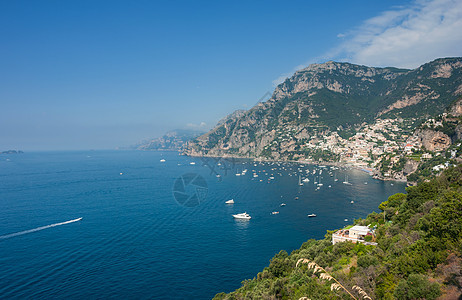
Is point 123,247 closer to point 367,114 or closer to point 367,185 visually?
point 367,185

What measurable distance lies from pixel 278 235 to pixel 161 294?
51.2 ft

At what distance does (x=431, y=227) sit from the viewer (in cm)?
1202

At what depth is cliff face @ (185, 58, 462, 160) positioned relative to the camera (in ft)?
397

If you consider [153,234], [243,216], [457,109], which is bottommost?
[153,234]

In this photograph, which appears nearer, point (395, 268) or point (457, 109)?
point (395, 268)

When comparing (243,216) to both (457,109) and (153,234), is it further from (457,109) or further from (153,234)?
(457,109)

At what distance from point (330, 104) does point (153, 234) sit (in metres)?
143

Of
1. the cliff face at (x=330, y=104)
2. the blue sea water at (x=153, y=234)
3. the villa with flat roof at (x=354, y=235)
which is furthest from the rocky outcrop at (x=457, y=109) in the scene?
the villa with flat roof at (x=354, y=235)

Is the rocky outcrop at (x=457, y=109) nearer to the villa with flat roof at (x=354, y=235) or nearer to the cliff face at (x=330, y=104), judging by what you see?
the cliff face at (x=330, y=104)

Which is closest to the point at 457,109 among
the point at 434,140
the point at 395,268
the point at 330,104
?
the point at 434,140

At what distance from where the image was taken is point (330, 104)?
15050 cm

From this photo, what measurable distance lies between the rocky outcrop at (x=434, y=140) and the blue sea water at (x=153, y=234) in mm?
19478

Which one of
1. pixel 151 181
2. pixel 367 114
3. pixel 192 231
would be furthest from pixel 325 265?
pixel 367 114

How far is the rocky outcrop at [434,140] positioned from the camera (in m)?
61.4
